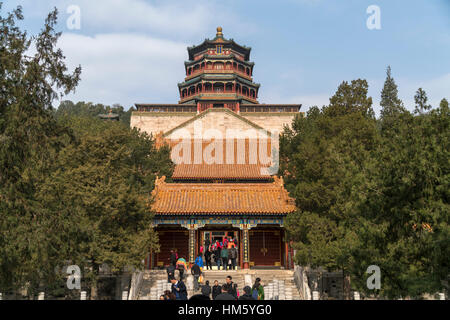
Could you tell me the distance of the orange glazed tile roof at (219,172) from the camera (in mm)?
29531

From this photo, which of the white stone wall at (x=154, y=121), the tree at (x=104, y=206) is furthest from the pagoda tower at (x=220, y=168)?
the tree at (x=104, y=206)

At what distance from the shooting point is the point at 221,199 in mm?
23578

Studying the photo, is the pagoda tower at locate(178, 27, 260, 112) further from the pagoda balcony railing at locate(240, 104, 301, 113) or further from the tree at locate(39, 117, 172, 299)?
the tree at locate(39, 117, 172, 299)

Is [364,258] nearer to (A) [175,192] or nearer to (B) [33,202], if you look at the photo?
(B) [33,202]

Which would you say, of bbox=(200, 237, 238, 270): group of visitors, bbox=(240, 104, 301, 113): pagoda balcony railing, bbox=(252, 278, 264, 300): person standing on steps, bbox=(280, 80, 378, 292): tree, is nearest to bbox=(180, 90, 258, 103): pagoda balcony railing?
bbox=(240, 104, 301, 113): pagoda balcony railing

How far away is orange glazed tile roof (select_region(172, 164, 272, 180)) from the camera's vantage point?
96.9 feet

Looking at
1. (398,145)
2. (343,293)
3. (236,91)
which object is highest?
(236,91)

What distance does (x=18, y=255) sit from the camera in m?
10.5

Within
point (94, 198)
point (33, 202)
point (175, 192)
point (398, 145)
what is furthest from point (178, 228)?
point (398, 145)

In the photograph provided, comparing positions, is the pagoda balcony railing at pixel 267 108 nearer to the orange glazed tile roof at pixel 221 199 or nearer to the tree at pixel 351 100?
the tree at pixel 351 100

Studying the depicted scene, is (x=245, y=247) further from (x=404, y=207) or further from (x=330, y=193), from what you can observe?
(x=404, y=207)

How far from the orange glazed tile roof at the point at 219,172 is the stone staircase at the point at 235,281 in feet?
30.6

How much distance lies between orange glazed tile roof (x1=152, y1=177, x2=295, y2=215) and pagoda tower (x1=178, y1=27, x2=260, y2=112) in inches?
1043

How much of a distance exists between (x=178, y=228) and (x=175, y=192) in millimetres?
2155
